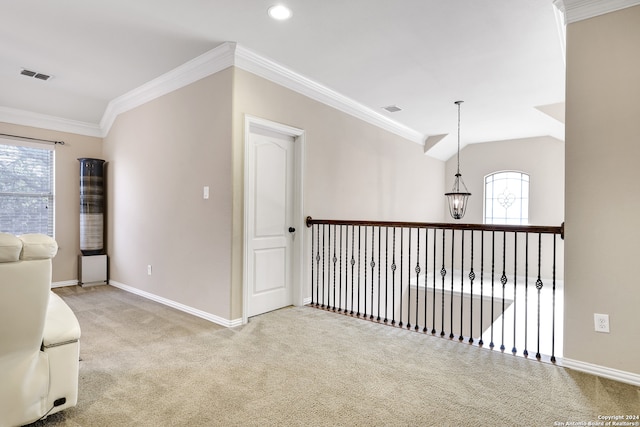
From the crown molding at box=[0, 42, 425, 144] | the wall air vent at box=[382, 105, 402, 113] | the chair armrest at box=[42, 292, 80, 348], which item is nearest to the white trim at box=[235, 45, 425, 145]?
the crown molding at box=[0, 42, 425, 144]

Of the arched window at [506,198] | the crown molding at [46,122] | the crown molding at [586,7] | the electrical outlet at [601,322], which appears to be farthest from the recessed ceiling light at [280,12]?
the arched window at [506,198]

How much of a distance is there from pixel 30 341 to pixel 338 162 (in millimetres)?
3606

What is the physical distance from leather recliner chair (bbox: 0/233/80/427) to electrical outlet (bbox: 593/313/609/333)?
3206 mm

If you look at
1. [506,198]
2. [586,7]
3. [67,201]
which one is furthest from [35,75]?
[506,198]

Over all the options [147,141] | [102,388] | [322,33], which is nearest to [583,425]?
[102,388]

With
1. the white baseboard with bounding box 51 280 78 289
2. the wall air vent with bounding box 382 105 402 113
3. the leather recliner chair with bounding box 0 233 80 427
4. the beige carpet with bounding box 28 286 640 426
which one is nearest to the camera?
the leather recliner chair with bounding box 0 233 80 427

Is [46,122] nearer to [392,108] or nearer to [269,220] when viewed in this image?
[269,220]

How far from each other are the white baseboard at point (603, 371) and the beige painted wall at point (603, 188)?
0.03 meters

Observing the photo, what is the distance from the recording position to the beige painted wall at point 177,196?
340 centimetres

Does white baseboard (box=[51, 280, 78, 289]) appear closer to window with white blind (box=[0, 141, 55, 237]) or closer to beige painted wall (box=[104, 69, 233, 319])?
beige painted wall (box=[104, 69, 233, 319])

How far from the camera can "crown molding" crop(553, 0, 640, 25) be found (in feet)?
7.54

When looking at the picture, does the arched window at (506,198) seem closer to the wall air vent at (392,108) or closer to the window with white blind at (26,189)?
the wall air vent at (392,108)

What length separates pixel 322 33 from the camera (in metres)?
2.98

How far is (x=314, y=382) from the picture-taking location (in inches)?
87.4
